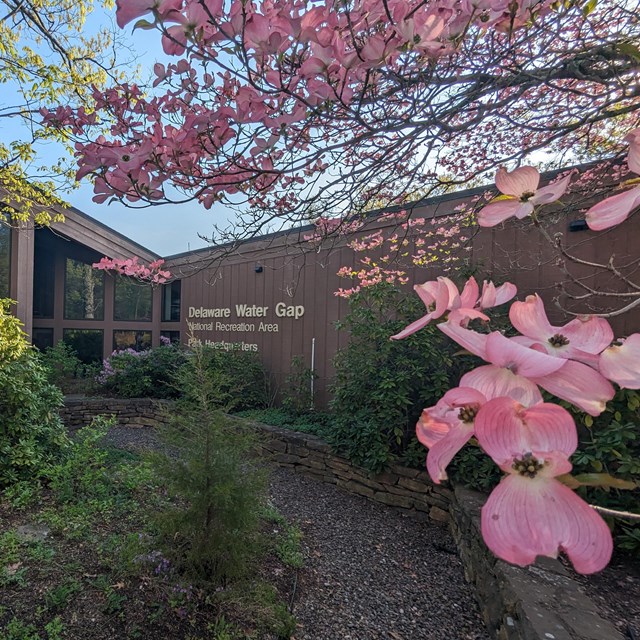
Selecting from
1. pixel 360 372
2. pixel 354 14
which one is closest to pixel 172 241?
pixel 360 372

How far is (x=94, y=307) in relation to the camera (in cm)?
909

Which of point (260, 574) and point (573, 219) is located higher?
point (573, 219)

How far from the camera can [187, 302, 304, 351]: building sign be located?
640cm

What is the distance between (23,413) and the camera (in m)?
3.40

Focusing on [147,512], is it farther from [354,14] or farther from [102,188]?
[354,14]

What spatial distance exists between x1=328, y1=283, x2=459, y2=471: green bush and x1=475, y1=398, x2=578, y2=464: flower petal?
120 inches

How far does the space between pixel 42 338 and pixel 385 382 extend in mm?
8370

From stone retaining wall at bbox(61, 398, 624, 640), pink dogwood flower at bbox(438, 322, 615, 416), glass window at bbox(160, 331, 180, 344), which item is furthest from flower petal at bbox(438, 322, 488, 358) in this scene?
glass window at bbox(160, 331, 180, 344)

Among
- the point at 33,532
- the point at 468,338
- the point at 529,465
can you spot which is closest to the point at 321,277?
the point at 33,532

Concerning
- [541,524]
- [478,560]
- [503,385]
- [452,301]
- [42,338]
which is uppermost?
[452,301]

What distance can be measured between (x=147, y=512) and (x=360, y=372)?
212cm

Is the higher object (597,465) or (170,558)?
(597,465)

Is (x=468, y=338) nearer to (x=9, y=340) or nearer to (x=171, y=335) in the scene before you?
(x=9, y=340)

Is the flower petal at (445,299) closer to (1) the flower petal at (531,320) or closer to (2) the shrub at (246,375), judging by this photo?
(1) the flower petal at (531,320)
